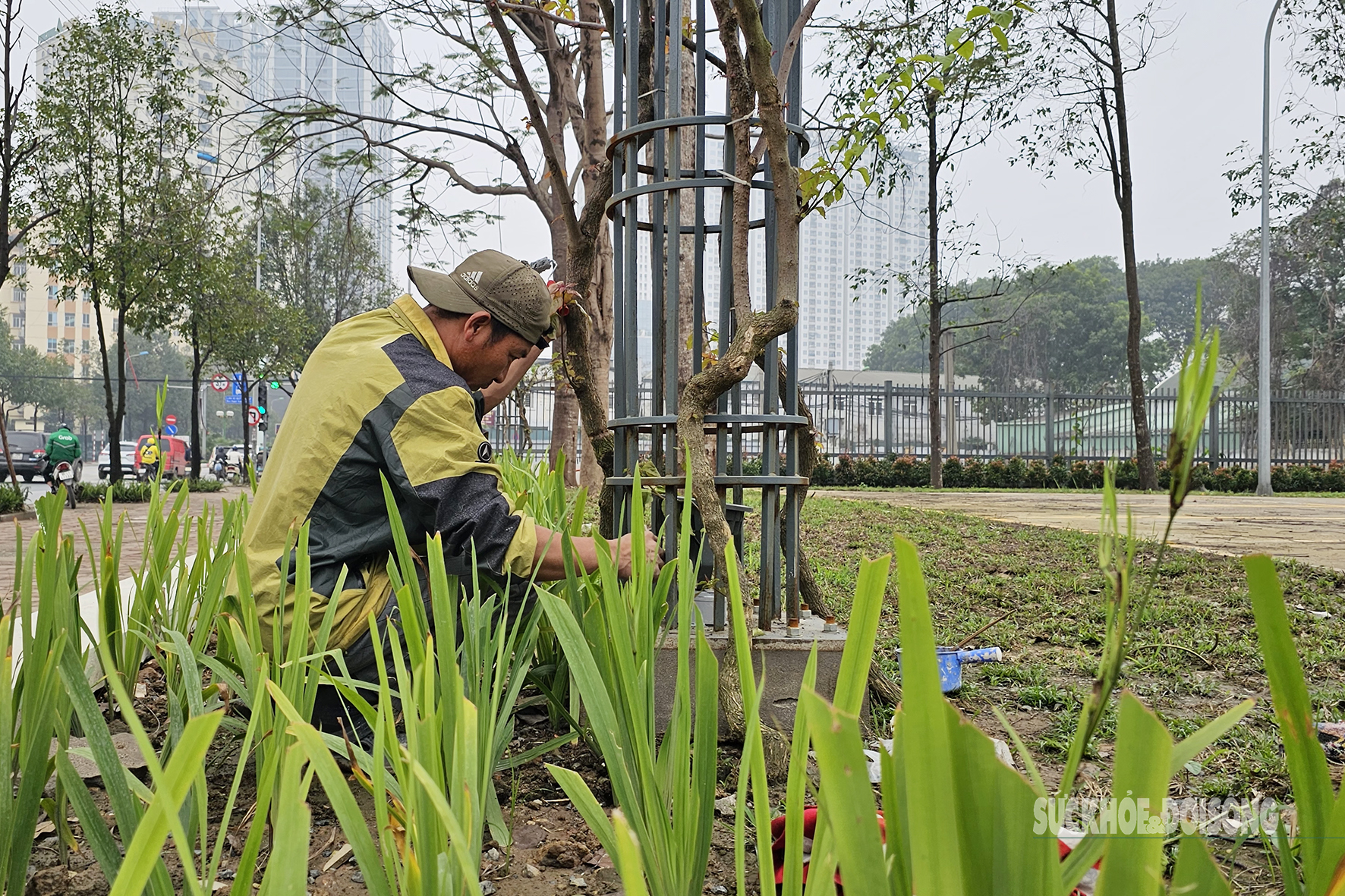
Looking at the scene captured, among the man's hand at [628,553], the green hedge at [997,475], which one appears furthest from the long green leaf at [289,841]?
the green hedge at [997,475]

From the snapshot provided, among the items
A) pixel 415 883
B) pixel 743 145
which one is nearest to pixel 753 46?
pixel 743 145

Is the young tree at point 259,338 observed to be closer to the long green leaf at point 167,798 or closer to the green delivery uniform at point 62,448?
the green delivery uniform at point 62,448

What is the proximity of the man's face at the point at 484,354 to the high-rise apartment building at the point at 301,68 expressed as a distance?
5.07 meters

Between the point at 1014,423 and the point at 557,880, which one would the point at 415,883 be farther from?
the point at 1014,423

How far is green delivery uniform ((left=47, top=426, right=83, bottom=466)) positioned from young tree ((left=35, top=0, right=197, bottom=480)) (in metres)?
0.53

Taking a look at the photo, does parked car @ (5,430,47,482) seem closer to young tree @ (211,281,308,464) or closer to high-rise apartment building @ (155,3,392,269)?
young tree @ (211,281,308,464)

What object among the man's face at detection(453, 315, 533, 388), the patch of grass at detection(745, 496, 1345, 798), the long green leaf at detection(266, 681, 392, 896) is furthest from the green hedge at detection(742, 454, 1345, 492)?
the long green leaf at detection(266, 681, 392, 896)

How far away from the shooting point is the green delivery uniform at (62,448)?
12.0 meters

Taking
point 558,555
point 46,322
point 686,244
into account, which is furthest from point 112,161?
point 46,322

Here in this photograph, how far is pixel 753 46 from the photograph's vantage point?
1.77 metres

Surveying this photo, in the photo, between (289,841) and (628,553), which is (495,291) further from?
(289,841)

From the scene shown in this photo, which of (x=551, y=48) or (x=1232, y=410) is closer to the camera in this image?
(x=551, y=48)

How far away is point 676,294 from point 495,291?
1.34 ft

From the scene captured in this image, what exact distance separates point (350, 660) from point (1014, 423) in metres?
22.2
